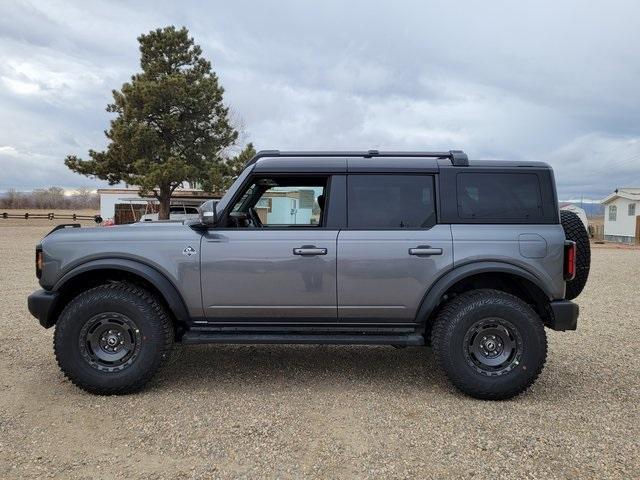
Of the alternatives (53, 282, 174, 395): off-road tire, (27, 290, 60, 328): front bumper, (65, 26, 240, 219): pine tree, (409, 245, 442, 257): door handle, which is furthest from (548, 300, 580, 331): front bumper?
(65, 26, 240, 219): pine tree

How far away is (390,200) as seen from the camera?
13.4 ft

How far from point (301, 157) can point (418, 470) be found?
258 cm

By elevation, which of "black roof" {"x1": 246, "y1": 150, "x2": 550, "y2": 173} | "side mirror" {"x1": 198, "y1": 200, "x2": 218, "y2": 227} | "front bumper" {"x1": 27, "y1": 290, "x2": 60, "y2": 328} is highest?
"black roof" {"x1": 246, "y1": 150, "x2": 550, "y2": 173}

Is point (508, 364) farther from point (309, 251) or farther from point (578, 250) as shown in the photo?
point (309, 251)

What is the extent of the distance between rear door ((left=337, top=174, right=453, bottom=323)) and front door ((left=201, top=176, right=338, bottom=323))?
15cm

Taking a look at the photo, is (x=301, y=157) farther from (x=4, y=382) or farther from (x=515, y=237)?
(x=4, y=382)

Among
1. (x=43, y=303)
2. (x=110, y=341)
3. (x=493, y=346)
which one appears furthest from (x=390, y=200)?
(x=43, y=303)

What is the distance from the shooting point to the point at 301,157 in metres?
4.27

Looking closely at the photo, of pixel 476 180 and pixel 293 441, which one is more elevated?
pixel 476 180

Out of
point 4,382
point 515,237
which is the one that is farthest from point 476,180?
point 4,382

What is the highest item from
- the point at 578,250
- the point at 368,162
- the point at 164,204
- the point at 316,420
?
the point at 164,204

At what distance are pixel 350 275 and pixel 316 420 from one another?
1.11 meters

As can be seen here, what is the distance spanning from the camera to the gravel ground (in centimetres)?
295

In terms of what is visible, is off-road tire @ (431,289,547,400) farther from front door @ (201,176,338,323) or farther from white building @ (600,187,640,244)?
white building @ (600,187,640,244)
